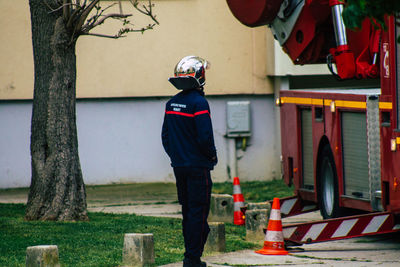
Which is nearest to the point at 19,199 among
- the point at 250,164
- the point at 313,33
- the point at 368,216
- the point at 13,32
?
the point at 13,32

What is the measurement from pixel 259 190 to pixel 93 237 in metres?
6.58

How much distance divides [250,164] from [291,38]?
6069 mm

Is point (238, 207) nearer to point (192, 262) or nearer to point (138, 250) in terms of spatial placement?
point (138, 250)

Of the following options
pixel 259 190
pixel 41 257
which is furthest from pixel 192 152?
pixel 259 190

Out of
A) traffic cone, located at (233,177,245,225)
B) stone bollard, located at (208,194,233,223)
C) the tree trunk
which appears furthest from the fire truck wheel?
the tree trunk

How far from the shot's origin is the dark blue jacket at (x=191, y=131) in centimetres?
762

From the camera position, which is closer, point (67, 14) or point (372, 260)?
point (372, 260)

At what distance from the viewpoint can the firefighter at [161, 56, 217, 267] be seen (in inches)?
303

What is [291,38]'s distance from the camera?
1208 centimetres

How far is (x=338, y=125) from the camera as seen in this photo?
10508 millimetres

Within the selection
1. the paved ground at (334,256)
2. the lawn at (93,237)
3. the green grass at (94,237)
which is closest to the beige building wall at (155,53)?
the lawn at (93,237)

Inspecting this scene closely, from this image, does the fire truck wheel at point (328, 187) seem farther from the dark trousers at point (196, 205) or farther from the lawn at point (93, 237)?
the dark trousers at point (196, 205)

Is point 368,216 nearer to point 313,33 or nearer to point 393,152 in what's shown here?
point 393,152

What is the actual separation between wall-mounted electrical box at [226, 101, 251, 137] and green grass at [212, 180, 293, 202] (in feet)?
3.28
